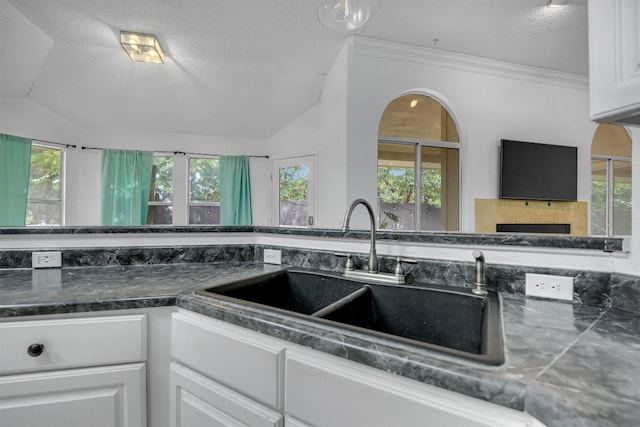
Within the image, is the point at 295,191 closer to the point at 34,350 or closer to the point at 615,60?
the point at 34,350

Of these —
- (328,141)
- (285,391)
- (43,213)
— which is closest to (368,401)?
(285,391)

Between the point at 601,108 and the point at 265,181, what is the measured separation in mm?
4172

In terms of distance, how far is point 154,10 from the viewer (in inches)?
99.7

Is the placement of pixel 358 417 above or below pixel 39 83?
below

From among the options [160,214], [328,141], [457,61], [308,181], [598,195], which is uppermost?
[457,61]

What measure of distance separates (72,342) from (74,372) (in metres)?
0.09

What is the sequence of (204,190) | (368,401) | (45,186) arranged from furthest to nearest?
(204,190)
(45,186)
(368,401)

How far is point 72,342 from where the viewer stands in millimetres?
832

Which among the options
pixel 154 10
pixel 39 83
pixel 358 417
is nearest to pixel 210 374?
pixel 358 417

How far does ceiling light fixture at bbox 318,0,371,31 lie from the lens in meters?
1.89

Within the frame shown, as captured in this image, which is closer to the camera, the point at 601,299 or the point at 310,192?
the point at 601,299

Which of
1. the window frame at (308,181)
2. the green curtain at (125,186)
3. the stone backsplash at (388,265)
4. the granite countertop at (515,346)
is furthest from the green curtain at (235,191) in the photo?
the granite countertop at (515,346)

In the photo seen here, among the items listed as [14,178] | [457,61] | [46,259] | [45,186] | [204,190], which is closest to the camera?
[46,259]

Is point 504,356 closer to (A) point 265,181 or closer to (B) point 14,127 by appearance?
(A) point 265,181
